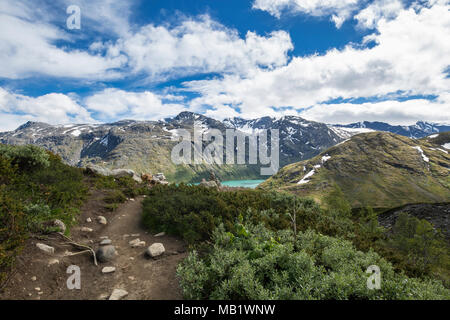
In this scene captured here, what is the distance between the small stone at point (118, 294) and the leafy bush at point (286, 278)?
204 cm

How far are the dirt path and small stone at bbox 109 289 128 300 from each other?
7.1 inches

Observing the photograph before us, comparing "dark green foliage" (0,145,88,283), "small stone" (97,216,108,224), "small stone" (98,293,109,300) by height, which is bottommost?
"small stone" (98,293,109,300)

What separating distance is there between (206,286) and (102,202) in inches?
522

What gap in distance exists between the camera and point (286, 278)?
640cm

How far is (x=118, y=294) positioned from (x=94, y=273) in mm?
2043

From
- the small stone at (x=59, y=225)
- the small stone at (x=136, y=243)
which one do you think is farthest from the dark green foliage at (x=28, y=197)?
the small stone at (x=136, y=243)

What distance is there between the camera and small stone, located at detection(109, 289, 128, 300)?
675 centimetres

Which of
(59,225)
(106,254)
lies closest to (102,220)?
(59,225)

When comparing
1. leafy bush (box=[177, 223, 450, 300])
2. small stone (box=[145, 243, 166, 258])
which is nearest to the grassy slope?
leafy bush (box=[177, 223, 450, 300])

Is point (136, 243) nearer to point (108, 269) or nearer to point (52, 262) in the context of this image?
point (108, 269)

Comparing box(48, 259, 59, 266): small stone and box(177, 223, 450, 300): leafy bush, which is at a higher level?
box(177, 223, 450, 300): leafy bush

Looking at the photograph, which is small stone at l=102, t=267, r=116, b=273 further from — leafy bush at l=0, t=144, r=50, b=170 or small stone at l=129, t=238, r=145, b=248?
leafy bush at l=0, t=144, r=50, b=170

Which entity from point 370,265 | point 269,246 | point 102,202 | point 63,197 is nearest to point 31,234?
point 63,197

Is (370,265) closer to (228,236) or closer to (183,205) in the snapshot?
(228,236)
